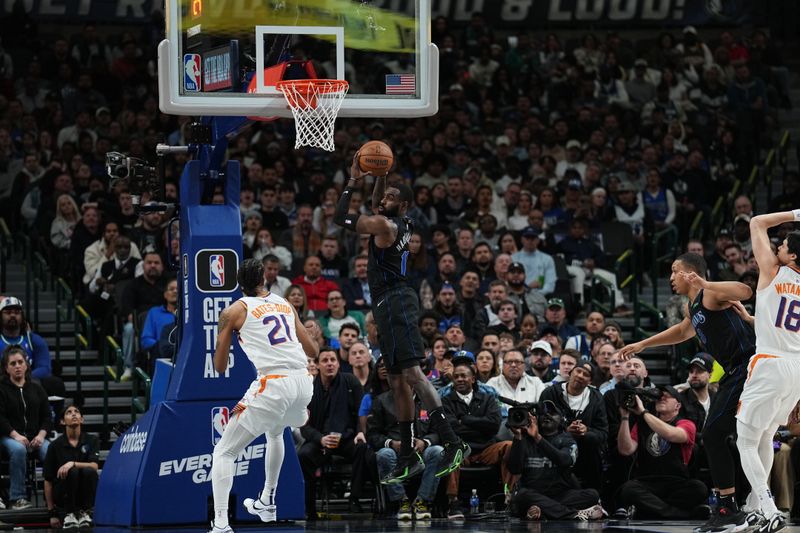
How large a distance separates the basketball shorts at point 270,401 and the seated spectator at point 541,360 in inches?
197

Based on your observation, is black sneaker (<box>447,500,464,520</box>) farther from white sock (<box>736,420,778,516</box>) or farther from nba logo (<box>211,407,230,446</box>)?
white sock (<box>736,420,778,516</box>)

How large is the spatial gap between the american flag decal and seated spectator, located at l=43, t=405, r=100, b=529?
502cm

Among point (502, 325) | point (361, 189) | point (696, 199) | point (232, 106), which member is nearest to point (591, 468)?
point (502, 325)

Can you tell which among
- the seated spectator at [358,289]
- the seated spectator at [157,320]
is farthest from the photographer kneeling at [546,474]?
the seated spectator at [157,320]

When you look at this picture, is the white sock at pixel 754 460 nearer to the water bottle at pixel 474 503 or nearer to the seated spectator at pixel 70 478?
the water bottle at pixel 474 503

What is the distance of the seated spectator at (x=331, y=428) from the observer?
1528cm

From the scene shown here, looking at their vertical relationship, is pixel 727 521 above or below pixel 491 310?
Answer: below

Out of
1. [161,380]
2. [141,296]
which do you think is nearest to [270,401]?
[161,380]

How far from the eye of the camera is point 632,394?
48.0ft

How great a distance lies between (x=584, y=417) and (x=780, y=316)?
411 centimetres

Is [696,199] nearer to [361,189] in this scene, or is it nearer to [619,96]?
[619,96]

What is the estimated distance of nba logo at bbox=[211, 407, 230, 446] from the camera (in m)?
13.4

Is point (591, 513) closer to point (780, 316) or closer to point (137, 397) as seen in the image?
point (780, 316)

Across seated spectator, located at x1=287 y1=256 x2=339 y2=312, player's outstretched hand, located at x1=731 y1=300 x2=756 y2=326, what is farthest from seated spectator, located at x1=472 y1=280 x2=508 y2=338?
player's outstretched hand, located at x1=731 y1=300 x2=756 y2=326
